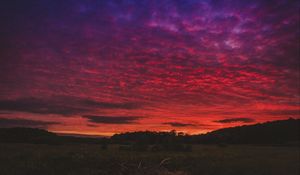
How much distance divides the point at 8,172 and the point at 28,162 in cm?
401

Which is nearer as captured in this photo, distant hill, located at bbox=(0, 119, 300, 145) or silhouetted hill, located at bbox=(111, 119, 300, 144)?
distant hill, located at bbox=(0, 119, 300, 145)

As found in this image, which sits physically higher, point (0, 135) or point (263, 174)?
point (0, 135)

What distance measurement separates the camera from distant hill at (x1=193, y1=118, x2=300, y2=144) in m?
80.2

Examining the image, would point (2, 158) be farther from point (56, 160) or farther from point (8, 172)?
point (8, 172)

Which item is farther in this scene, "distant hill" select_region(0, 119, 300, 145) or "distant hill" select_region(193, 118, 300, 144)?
"distant hill" select_region(193, 118, 300, 144)

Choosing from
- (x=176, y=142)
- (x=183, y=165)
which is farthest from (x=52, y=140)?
(x=183, y=165)

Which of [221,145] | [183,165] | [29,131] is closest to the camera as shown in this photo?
[183,165]

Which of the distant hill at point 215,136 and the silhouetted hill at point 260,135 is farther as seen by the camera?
the silhouetted hill at point 260,135

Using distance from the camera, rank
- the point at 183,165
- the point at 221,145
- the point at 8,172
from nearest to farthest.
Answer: the point at 8,172 < the point at 183,165 < the point at 221,145

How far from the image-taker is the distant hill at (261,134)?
80188mm

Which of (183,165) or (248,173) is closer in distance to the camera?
(248,173)

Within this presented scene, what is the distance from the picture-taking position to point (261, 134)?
289 ft

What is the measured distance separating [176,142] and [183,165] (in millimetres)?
20321

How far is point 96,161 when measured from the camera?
25.2 meters
